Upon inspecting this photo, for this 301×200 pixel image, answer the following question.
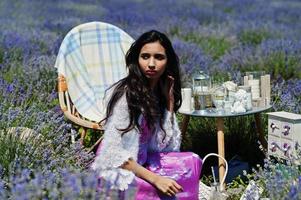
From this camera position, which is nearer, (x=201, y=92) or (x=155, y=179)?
(x=155, y=179)

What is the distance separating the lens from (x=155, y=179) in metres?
2.67

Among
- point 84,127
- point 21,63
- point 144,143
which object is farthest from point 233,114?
point 21,63

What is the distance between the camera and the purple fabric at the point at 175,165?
111 inches

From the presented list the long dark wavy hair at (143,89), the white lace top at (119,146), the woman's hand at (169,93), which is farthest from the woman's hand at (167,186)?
the woman's hand at (169,93)

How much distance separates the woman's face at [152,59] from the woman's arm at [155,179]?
0.46 m

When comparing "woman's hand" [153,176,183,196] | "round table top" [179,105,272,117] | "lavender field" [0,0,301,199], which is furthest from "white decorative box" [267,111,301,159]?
"woman's hand" [153,176,183,196]

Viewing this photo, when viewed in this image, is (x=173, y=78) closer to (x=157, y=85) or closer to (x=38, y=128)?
(x=157, y=85)

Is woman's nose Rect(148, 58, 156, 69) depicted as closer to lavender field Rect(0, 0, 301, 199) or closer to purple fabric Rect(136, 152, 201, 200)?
purple fabric Rect(136, 152, 201, 200)

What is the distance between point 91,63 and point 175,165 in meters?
A: 1.77

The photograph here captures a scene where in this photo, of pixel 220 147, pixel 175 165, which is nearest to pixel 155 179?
pixel 175 165

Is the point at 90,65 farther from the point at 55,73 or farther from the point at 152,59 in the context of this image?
the point at 152,59

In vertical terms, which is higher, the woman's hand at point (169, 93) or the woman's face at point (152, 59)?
the woman's face at point (152, 59)

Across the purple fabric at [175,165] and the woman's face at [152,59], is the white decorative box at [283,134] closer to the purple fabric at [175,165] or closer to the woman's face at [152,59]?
the purple fabric at [175,165]

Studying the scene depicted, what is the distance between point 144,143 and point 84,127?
870 mm
